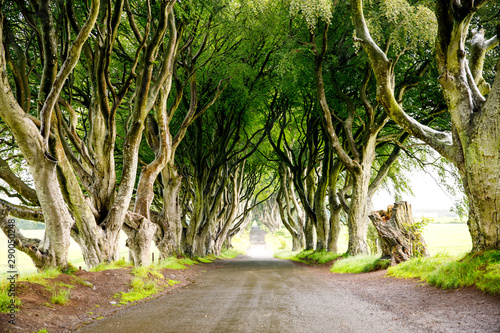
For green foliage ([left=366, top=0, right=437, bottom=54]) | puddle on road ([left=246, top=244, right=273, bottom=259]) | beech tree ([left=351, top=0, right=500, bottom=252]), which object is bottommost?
puddle on road ([left=246, top=244, right=273, bottom=259])

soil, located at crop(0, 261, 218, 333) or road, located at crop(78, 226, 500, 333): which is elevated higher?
soil, located at crop(0, 261, 218, 333)

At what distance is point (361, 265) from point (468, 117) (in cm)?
597

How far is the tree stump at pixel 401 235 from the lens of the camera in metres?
9.20

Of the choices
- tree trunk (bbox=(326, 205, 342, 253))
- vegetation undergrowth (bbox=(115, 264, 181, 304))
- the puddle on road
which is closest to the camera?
vegetation undergrowth (bbox=(115, 264, 181, 304))

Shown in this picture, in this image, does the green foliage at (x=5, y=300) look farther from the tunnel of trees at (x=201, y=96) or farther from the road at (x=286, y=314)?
the tunnel of trees at (x=201, y=96)

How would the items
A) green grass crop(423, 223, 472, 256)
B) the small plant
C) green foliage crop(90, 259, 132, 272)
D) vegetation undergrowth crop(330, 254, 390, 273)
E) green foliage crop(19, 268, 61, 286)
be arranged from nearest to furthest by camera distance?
the small plant → green foliage crop(19, 268, 61, 286) → green foliage crop(90, 259, 132, 272) → green grass crop(423, 223, 472, 256) → vegetation undergrowth crop(330, 254, 390, 273)

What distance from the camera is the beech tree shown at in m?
6.41

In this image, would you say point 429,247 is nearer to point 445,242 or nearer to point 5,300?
point 445,242

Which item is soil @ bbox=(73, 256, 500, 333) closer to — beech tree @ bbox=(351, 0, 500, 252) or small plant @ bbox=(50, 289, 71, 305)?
small plant @ bbox=(50, 289, 71, 305)

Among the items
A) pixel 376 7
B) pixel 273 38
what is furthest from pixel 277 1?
pixel 376 7

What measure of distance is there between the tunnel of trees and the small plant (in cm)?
196

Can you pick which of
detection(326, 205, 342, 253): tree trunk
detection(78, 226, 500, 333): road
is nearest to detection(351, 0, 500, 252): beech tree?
detection(78, 226, 500, 333): road

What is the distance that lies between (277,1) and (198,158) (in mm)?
8169

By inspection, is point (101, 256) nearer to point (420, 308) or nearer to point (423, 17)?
point (420, 308)
